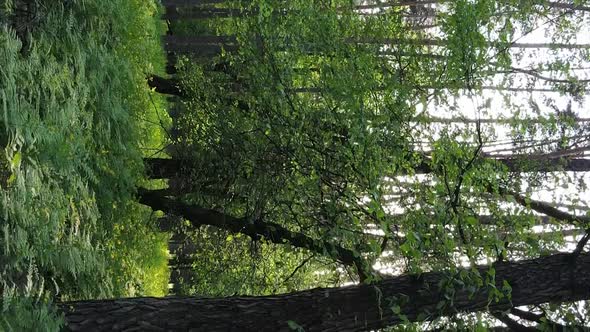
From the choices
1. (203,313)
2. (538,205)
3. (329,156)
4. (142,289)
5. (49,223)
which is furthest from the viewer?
(142,289)

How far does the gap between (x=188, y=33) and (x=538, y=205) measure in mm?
14977

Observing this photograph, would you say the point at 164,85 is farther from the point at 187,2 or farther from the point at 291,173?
the point at 187,2

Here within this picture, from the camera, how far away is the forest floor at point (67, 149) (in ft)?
18.1

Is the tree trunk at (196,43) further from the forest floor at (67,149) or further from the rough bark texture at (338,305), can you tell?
the rough bark texture at (338,305)

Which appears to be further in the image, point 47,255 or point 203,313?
point 47,255

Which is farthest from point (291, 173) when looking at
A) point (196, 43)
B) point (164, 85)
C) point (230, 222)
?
point (196, 43)

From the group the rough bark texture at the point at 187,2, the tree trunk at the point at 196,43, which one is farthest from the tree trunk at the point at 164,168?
the rough bark texture at the point at 187,2

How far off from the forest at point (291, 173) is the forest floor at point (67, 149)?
3cm

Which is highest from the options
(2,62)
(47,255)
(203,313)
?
(2,62)

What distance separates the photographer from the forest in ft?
17.7

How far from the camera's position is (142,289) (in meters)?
11.8

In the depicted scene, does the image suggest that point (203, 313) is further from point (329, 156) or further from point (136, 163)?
point (136, 163)

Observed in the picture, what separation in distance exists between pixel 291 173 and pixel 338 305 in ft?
11.4

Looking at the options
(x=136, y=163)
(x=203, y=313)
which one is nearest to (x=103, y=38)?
(x=136, y=163)
